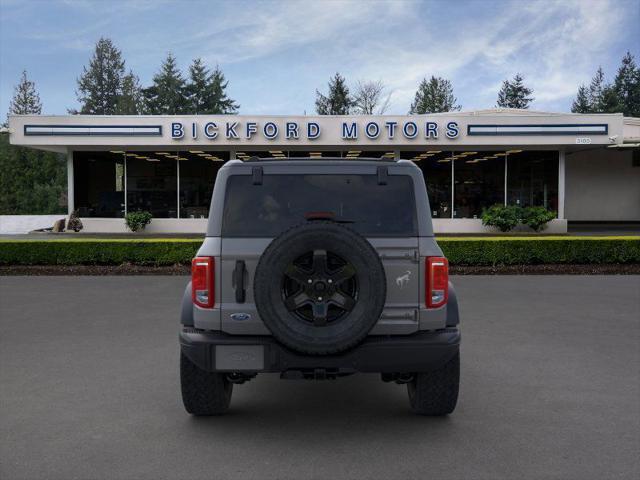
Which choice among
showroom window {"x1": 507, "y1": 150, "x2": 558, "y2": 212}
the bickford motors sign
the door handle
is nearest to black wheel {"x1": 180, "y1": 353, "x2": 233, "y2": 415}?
the door handle

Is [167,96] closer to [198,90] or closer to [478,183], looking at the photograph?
[198,90]

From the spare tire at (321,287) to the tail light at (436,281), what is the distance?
456 mm

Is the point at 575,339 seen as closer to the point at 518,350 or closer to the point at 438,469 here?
the point at 518,350

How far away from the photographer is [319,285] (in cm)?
419

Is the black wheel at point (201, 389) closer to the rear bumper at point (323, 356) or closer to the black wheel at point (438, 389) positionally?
the rear bumper at point (323, 356)

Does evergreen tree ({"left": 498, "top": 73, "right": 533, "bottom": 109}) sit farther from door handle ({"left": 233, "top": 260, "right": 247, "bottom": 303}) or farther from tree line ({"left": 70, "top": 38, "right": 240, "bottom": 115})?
door handle ({"left": 233, "top": 260, "right": 247, "bottom": 303})

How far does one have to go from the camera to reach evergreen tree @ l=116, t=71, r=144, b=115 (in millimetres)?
78500

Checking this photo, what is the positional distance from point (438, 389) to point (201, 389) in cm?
184

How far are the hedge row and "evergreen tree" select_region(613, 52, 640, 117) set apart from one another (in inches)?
2988

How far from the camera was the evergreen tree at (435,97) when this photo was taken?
263 ft

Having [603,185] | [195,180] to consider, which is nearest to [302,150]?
[195,180]

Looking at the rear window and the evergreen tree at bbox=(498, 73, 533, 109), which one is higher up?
the evergreen tree at bbox=(498, 73, 533, 109)

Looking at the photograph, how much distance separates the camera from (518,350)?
735cm

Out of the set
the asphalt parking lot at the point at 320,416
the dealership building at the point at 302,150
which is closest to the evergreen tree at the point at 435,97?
the dealership building at the point at 302,150
